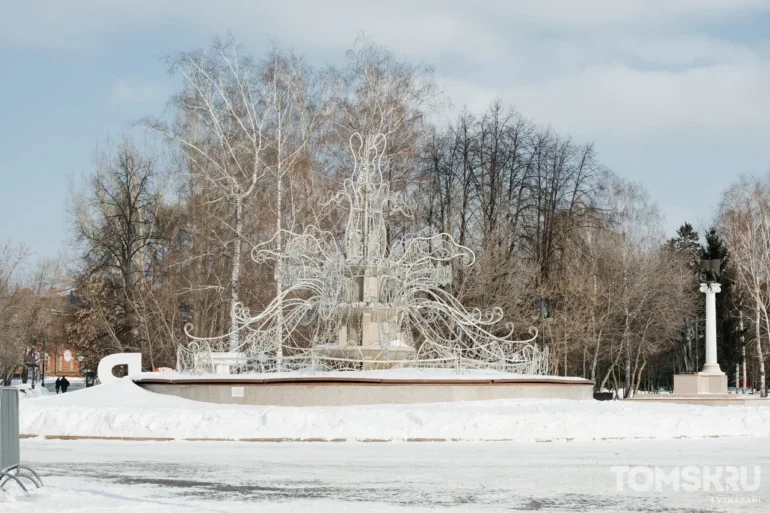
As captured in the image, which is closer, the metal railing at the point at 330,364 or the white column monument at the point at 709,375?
the metal railing at the point at 330,364

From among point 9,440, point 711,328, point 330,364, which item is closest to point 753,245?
point 711,328

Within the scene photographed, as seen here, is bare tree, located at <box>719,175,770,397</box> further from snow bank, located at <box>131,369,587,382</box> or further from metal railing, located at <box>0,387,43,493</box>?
metal railing, located at <box>0,387,43,493</box>

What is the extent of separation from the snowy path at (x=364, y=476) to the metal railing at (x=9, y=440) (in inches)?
11.9

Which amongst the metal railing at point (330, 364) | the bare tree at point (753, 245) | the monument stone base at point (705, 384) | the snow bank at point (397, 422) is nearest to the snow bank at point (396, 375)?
the metal railing at point (330, 364)

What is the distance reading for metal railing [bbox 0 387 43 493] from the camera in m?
11.9

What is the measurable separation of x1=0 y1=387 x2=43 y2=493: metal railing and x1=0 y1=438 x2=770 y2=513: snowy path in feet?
0.99

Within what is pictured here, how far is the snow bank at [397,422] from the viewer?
1892cm

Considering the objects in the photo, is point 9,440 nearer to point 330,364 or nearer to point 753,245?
point 330,364

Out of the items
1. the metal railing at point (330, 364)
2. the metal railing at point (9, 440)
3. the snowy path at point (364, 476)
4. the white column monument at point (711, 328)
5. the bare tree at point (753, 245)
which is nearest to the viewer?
the snowy path at point (364, 476)

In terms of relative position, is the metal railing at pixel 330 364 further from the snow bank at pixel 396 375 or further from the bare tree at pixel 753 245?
the bare tree at pixel 753 245

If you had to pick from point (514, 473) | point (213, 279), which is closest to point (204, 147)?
point (213, 279)

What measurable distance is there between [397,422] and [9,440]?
8545 mm

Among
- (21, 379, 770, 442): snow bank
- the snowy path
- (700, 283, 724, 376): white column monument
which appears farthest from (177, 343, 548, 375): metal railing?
(700, 283, 724, 376): white column monument

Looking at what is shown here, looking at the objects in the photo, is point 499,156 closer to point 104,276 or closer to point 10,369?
point 104,276
